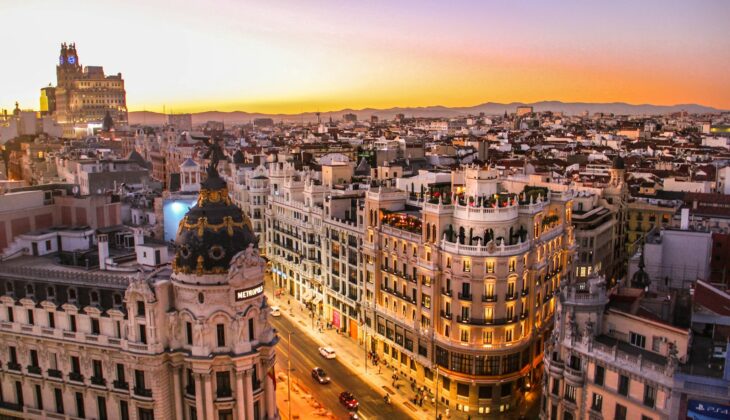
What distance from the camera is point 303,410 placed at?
82438mm

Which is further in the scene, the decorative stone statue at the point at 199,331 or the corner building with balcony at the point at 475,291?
the corner building with balcony at the point at 475,291

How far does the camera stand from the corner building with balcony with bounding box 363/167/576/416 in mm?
81500

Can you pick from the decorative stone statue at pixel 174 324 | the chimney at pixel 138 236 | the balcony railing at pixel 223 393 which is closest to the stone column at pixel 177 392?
the decorative stone statue at pixel 174 324

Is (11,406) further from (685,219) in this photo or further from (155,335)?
(685,219)

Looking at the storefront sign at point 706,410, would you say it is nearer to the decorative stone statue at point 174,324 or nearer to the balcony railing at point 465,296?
the balcony railing at point 465,296

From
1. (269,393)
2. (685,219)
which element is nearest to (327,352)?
(269,393)

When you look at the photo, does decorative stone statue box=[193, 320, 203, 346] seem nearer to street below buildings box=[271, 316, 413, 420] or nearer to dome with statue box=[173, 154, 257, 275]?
dome with statue box=[173, 154, 257, 275]

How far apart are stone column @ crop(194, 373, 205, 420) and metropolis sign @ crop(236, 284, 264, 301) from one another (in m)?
8.53

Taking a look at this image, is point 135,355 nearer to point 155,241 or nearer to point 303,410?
point 155,241

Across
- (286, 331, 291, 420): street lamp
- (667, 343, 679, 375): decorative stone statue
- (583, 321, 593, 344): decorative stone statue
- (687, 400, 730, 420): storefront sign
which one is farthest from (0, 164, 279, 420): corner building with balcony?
(687, 400, 730, 420): storefront sign

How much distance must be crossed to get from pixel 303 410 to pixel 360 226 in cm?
3255

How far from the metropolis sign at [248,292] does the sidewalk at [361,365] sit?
32.5 metres

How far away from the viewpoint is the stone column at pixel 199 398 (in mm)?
60250

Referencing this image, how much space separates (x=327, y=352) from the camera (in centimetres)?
9956
